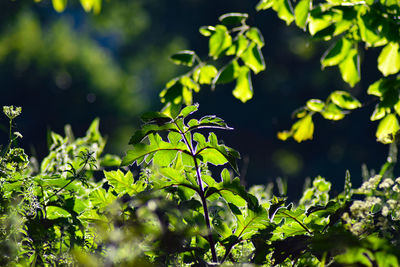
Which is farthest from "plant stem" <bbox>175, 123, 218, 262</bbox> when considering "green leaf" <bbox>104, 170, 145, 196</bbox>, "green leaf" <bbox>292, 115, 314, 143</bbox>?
"green leaf" <bbox>292, 115, 314, 143</bbox>

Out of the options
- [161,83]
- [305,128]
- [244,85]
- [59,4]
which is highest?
[59,4]

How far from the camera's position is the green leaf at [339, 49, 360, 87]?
47.0 inches

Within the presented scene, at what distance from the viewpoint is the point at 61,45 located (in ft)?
78.4

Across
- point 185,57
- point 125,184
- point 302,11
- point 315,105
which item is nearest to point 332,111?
point 315,105

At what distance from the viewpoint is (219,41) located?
126 cm

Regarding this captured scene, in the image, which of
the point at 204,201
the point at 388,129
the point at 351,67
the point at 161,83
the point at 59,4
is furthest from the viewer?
the point at 161,83

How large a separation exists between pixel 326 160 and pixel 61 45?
609 inches

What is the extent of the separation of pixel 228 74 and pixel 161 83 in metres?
22.5

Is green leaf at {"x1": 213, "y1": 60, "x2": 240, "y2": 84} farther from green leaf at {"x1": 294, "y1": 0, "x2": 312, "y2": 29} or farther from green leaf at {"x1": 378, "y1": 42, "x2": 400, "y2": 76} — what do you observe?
green leaf at {"x1": 378, "y1": 42, "x2": 400, "y2": 76}

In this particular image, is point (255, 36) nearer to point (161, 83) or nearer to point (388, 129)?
point (388, 129)

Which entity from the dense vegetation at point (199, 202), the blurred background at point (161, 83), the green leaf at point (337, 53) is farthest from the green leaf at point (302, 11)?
the blurred background at point (161, 83)

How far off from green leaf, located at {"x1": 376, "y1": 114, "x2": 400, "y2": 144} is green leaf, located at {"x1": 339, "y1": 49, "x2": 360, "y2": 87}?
0.14 meters

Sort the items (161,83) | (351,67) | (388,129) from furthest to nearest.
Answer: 1. (161,83)
2. (351,67)
3. (388,129)

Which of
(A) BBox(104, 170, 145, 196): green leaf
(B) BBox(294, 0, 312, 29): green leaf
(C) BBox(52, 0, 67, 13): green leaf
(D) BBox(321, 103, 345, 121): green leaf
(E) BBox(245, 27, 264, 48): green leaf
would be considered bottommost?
(D) BBox(321, 103, 345, 121): green leaf
